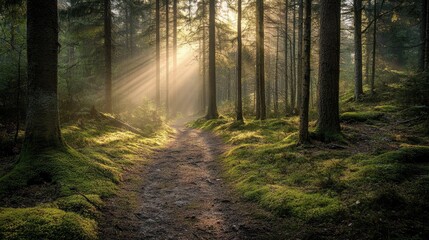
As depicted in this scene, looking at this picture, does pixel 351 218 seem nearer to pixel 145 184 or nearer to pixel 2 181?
pixel 145 184

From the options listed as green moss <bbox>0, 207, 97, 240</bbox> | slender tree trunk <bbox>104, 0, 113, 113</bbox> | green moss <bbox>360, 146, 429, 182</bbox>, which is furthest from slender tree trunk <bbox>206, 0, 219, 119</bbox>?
green moss <bbox>0, 207, 97, 240</bbox>

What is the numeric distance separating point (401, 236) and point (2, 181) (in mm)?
7222

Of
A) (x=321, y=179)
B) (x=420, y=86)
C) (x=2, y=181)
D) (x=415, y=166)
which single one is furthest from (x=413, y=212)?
(x=420, y=86)

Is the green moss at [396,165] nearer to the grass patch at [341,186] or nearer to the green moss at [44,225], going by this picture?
the grass patch at [341,186]

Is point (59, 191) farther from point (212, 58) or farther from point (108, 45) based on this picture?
point (212, 58)

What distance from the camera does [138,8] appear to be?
966 inches

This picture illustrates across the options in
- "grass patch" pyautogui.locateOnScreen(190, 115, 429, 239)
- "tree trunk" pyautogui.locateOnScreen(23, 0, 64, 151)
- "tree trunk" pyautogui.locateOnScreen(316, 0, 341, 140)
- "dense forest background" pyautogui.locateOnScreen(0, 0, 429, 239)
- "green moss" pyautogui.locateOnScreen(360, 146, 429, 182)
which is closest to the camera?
"grass patch" pyautogui.locateOnScreen(190, 115, 429, 239)

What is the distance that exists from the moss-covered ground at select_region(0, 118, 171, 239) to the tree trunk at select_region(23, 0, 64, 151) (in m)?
0.47

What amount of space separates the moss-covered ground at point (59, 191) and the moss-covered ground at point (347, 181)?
10.9 feet

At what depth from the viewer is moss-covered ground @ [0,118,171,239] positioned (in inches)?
154

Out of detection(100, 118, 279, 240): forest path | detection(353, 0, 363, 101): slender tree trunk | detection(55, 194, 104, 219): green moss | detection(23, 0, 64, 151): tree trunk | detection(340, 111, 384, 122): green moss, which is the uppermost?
detection(353, 0, 363, 101): slender tree trunk

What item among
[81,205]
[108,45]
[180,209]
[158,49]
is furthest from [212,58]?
[81,205]

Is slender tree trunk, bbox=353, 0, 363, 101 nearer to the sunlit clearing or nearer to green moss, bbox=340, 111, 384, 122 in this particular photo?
green moss, bbox=340, 111, 384, 122

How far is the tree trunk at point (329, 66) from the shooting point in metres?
9.11
